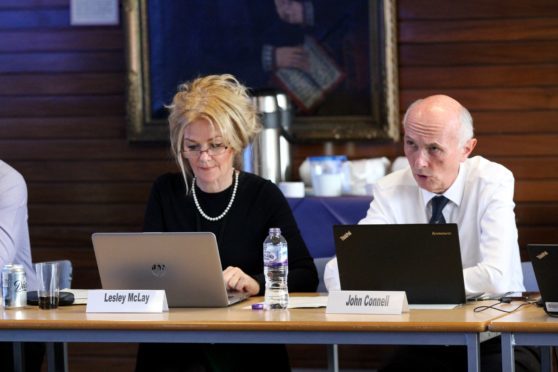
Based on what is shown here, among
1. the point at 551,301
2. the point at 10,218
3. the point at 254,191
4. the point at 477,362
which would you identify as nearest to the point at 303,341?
the point at 477,362

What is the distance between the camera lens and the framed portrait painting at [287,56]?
4.92 metres

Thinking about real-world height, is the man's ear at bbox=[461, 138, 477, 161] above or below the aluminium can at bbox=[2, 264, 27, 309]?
above

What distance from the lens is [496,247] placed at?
3.16 meters

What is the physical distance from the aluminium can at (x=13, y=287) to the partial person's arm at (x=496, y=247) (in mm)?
1259

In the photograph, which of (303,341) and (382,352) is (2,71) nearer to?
(382,352)

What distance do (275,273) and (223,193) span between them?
2.28ft

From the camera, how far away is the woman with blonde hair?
3.48m

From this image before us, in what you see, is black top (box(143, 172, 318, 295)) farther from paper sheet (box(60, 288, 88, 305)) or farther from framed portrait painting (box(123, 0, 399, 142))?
framed portrait painting (box(123, 0, 399, 142))

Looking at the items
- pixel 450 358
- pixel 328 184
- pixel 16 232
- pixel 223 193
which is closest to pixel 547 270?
pixel 450 358

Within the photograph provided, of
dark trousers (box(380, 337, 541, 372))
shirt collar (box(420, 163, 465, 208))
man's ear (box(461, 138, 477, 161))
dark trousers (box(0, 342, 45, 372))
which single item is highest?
man's ear (box(461, 138, 477, 161))

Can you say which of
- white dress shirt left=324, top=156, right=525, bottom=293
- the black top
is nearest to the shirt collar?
white dress shirt left=324, top=156, right=525, bottom=293

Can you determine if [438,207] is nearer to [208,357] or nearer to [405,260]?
[405,260]

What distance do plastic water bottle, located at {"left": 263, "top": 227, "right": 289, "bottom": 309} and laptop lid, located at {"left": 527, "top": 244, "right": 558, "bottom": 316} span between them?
0.69 meters

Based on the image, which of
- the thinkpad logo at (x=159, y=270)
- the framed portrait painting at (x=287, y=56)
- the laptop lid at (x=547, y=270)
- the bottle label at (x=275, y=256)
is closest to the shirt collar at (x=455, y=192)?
the bottle label at (x=275, y=256)
